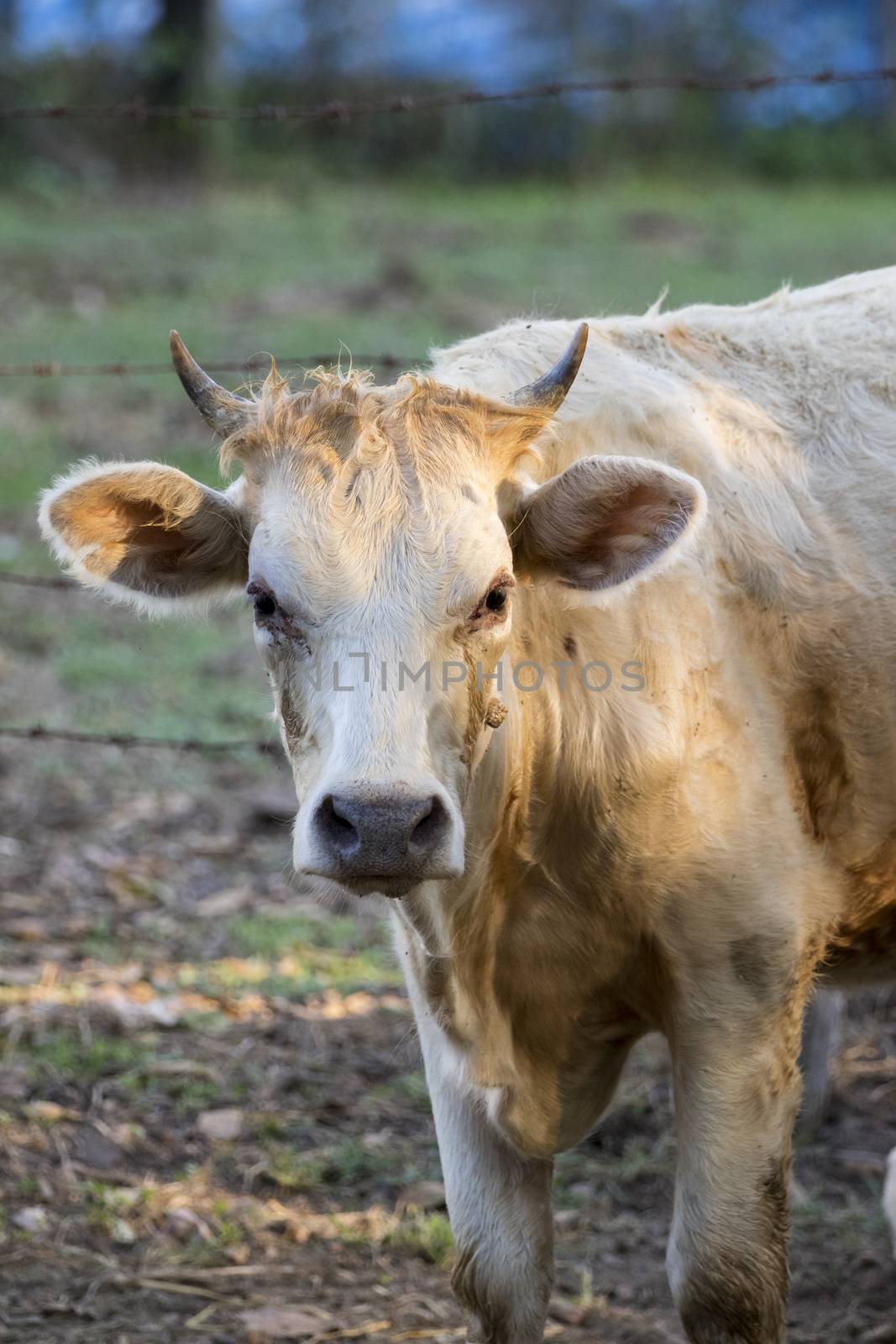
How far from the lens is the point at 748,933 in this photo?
3.07m

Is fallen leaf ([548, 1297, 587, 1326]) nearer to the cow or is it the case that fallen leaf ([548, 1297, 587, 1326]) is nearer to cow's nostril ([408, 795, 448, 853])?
the cow

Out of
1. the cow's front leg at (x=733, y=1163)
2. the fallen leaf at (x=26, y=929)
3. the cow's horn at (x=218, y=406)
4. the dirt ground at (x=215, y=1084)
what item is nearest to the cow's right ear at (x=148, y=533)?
the cow's horn at (x=218, y=406)

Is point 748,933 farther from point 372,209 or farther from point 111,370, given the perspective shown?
point 372,209

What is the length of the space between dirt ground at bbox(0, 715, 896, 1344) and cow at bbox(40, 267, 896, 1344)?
531mm

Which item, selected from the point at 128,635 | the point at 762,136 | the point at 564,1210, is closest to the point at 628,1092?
the point at 564,1210

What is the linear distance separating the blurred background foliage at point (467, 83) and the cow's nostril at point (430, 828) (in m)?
14.1

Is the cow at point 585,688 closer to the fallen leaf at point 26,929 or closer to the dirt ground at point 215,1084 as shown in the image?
the dirt ground at point 215,1084

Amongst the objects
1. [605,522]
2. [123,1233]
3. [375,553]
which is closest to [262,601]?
[375,553]

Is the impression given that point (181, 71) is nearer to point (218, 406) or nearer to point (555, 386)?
point (218, 406)

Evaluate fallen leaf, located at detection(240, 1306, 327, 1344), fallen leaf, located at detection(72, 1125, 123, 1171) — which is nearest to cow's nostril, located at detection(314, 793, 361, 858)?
fallen leaf, located at detection(240, 1306, 327, 1344)

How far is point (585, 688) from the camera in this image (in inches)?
121

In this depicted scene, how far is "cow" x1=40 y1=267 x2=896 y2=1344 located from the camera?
2.70 m

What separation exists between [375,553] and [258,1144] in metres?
2.20

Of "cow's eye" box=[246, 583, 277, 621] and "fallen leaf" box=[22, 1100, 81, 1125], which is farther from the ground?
"cow's eye" box=[246, 583, 277, 621]
